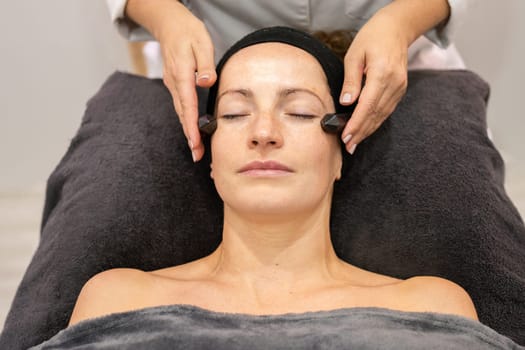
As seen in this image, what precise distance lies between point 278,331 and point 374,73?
541mm

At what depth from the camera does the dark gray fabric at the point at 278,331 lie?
3.75 ft

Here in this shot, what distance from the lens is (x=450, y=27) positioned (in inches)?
65.6

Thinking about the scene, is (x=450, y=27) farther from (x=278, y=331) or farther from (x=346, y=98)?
(x=278, y=331)

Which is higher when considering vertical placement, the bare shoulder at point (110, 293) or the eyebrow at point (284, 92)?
the eyebrow at point (284, 92)

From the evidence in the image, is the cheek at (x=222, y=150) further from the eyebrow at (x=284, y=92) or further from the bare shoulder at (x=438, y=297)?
the bare shoulder at (x=438, y=297)

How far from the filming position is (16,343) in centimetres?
140

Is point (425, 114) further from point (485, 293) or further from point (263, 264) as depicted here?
point (263, 264)

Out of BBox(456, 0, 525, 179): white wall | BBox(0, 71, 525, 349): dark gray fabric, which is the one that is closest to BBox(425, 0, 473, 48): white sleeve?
BBox(0, 71, 525, 349): dark gray fabric

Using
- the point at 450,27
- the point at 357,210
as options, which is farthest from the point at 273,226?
the point at 450,27

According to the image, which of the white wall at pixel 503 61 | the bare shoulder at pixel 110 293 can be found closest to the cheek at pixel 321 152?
the bare shoulder at pixel 110 293

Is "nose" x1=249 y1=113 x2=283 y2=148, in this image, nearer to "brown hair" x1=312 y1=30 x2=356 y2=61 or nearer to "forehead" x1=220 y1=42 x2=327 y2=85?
"forehead" x1=220 y1=42 x2=327 y2=85

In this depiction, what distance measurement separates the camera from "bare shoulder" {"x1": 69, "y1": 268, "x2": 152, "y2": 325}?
4.29ft

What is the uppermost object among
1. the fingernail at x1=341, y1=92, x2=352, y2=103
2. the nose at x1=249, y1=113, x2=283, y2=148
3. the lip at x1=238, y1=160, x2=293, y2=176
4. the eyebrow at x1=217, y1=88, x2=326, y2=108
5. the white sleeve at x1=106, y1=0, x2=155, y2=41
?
the white sleeve at x1=106, y1=0, x2=155, y2=41

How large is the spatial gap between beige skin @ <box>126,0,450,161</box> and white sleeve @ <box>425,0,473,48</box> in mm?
167
